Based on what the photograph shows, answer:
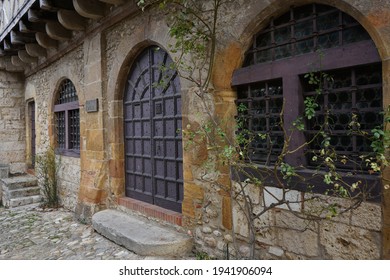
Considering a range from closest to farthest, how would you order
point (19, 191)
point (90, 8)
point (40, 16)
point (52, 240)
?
1. point (52, 240)
2. point (90, 8)
3. point (40, 16)
4. point (19, 191)

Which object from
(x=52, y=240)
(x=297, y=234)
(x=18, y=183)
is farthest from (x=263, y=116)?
(x=18, y=183)

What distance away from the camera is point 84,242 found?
3789 millimetres

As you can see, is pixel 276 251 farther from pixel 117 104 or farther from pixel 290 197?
pixel 117 104

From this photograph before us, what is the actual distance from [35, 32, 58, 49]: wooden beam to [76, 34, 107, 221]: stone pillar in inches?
48.4

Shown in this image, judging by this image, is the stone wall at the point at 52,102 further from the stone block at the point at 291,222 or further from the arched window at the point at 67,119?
the stone block at the point at 291,222

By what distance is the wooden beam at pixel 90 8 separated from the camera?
4070 mm

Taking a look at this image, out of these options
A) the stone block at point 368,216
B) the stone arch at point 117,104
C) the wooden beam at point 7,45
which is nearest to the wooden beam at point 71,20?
the stone arch at point 117,104

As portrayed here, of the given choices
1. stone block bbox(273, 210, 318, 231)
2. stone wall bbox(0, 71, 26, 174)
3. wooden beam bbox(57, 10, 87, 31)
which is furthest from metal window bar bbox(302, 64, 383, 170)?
stone wall bbox(0, 71, 26, 174)

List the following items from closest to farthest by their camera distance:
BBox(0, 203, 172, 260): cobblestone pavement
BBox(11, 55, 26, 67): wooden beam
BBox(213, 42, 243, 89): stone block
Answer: BBox(213, 42, 243, 89): stone block → BBox(0, 203, 172, 260): cobblestone pavement → BBox(11, 55, 26, 67): wooden beam

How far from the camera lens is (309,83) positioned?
2.27 meters

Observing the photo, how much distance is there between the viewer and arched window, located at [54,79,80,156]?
564 cm

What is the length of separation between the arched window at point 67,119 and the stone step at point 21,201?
1283 millimetres

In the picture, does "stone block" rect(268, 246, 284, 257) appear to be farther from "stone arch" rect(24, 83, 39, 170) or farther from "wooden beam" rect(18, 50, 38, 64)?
"stone arch" rect(24, 83, 39, 170)

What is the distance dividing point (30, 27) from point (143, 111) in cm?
279
